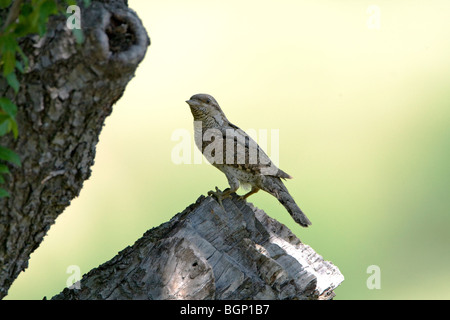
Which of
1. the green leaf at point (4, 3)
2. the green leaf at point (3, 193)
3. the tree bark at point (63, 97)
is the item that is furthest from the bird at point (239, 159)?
the green leaf at point (4, 3)

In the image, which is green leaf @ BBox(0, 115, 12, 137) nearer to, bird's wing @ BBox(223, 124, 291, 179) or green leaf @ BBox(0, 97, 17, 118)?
green leaf @ BBox(0, 97, 17, 118)

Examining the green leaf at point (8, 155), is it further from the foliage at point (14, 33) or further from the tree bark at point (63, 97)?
the tree bark at point (63, 97)

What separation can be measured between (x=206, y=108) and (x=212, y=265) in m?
1.81

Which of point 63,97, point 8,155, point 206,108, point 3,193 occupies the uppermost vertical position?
point 206,108

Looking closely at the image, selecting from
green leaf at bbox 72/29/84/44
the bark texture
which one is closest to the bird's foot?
the bark texture

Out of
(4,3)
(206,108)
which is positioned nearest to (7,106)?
(4,3)

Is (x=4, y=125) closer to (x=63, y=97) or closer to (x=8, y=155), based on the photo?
(x=8, y=155)

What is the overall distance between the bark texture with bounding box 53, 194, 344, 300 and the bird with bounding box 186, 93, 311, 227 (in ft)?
1.93

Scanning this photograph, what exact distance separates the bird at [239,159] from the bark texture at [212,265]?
587mm

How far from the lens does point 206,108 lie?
15.2ft

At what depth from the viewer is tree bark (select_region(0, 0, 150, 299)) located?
241cm

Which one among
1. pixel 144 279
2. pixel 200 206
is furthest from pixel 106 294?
pixel 200 206

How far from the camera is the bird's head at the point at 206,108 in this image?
461cm

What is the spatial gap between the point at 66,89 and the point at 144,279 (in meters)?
1.29
